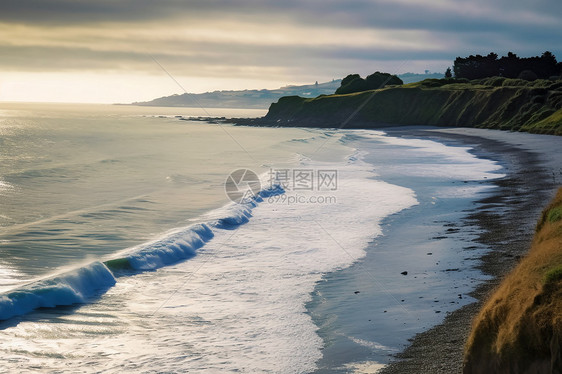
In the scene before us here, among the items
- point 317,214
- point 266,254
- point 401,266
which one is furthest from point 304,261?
point 317,214

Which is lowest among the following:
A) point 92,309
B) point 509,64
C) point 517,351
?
point 92,309

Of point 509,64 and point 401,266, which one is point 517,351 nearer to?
point 401,266

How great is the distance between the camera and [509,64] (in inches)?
5271

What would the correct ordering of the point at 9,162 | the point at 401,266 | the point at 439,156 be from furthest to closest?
the point at 9,162 → the point at 439,156 → the point at 401,266

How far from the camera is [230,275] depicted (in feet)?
40.9

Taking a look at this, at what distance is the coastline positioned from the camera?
24.2 ft

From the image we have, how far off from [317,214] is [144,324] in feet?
38.5

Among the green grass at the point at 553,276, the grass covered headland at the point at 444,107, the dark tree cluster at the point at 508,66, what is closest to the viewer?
the green grass at the point at 553,276

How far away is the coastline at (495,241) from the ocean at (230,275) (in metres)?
0.35

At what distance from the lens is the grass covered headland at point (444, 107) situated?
3084 inches
